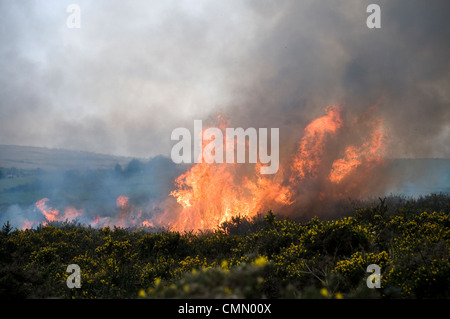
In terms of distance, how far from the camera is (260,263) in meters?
4.09

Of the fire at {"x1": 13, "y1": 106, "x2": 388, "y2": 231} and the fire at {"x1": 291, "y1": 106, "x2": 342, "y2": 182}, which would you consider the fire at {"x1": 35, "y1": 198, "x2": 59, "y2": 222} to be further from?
the fire at {"x1": 291, "y1": 106, "x2": 342, "y2": 182}

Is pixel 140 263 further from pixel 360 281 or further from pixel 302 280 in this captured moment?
pixel 360 281

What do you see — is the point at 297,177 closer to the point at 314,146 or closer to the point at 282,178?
the point at 282,178

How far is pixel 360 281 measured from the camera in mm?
6258

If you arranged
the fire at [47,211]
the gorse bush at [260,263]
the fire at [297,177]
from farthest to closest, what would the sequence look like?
the fire at [47,211] → the fire at [297,177] → the gorse bush at [260,263]

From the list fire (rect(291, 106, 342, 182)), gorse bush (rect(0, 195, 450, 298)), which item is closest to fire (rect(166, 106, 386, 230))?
fire (rect(291, 106, 342, 182))

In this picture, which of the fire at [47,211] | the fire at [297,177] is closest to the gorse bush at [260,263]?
the fire at [297,177]

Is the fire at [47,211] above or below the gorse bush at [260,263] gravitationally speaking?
above

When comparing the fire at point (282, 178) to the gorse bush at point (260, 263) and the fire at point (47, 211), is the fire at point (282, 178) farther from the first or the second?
the fire at point (47, 211)

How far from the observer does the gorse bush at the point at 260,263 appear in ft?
15.8

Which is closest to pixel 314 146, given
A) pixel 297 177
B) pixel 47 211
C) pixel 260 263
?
pixel 297 177

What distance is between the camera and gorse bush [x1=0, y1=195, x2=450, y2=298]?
189 inches

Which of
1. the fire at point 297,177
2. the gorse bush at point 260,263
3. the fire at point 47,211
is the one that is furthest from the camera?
the fire at point 47,211
